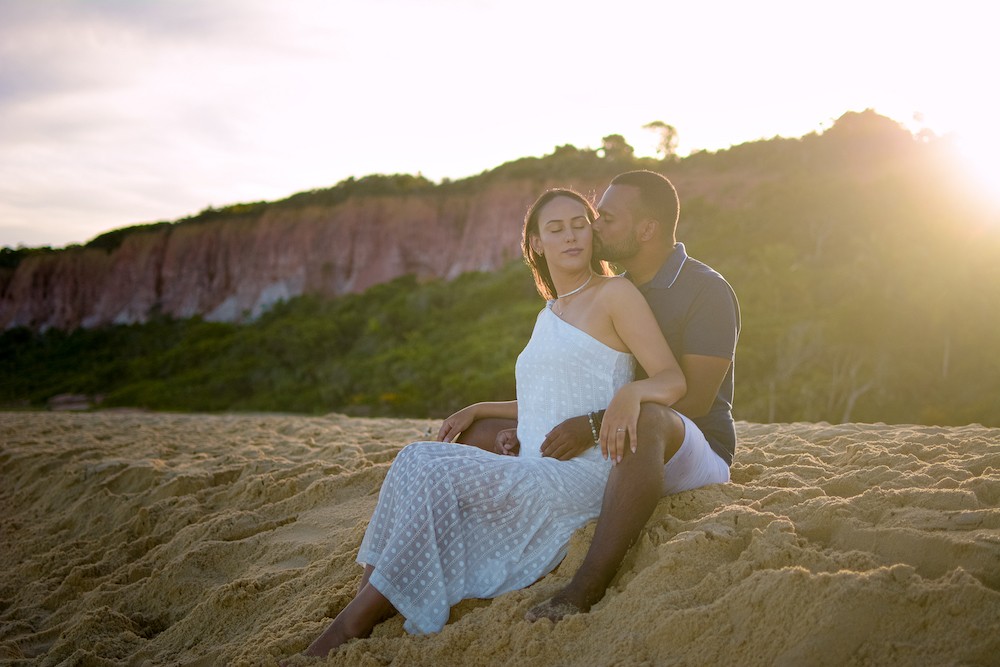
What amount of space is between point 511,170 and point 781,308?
15612mm

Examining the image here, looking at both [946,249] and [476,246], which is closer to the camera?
[946,249]

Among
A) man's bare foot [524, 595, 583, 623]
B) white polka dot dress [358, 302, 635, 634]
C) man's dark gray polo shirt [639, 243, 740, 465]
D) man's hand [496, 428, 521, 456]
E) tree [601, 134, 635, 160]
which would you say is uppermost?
tree [601, 134, 635, 160]

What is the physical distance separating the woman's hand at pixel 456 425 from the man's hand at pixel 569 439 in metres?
0.74

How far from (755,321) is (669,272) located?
14442mm

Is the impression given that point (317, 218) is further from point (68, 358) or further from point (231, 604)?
point (231, 604)

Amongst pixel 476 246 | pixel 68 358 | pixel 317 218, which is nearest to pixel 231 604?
pixel 476 246

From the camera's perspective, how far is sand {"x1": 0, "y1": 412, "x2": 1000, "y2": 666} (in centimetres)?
200

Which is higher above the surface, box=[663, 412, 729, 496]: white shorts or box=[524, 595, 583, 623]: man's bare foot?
box=[663, 412, 729, 496]: white shorts

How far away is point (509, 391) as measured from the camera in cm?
1603

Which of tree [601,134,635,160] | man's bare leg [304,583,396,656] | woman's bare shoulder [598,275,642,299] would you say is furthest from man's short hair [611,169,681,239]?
tree [601,134,635,160]

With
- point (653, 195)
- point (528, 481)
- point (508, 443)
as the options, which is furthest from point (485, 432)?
point (653, 195)

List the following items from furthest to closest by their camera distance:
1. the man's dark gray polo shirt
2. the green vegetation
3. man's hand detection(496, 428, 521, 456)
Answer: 1. the green vegetation
2. man's hand detection(496, 428, 521, 456)
3. the man's dark gray polo shirt

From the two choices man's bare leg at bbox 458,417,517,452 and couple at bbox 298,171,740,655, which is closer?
couple at bbox 298,171,740,655

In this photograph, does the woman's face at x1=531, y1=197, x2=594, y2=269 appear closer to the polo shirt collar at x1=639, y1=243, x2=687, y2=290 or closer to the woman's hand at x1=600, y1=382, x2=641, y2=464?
the polo shirt collar at x1=639, y1=243, x2=687, y2=290
